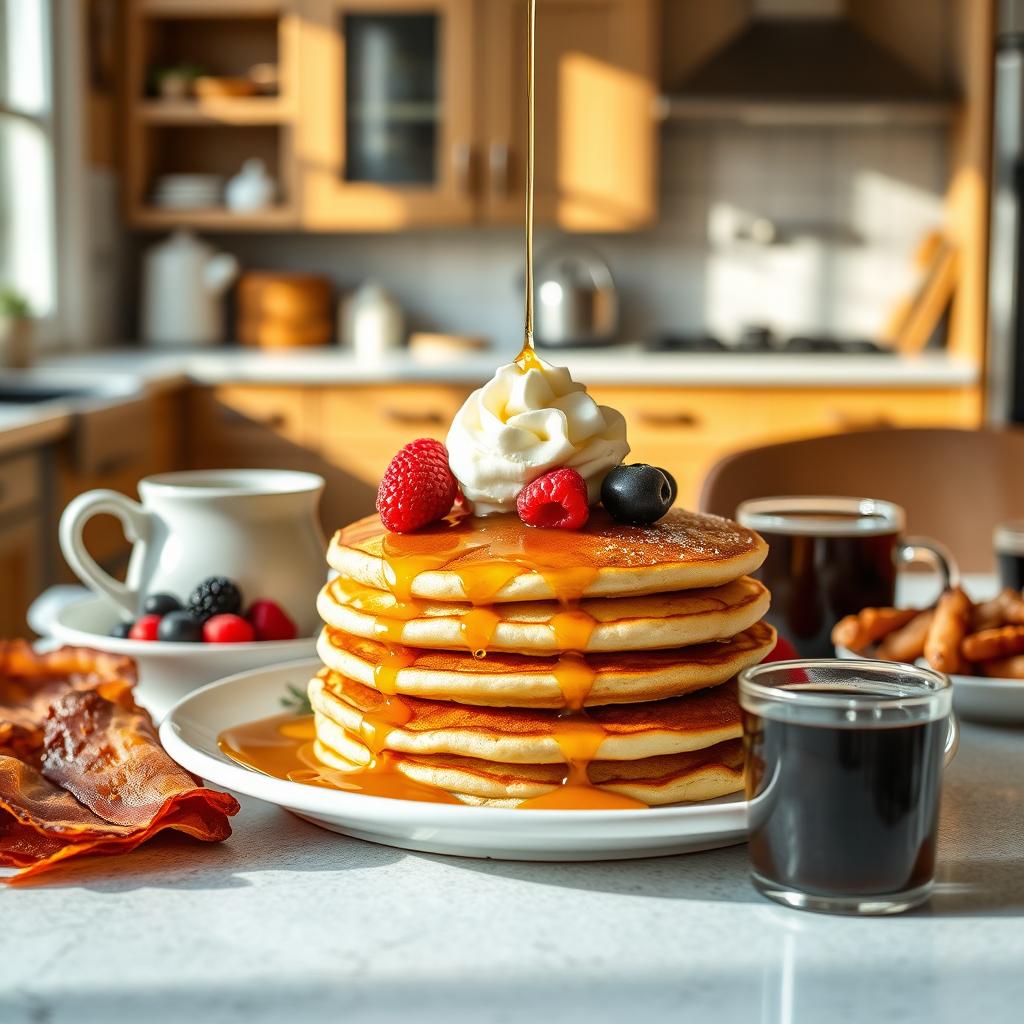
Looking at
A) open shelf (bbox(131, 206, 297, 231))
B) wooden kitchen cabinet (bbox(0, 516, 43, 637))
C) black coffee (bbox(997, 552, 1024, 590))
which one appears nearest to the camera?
black coffee (bbox(997, 552, 1024, 590))

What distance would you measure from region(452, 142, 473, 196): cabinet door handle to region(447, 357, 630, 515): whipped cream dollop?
11.3 feet

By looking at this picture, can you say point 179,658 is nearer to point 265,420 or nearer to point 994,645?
point 994,645

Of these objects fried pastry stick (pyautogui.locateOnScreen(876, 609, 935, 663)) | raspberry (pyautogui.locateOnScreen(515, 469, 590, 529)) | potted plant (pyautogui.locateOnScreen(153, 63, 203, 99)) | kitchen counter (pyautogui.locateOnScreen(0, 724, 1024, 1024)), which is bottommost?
kitchen counter (pyautogui.locateOnScreen(0, 724, 1024, 1024))

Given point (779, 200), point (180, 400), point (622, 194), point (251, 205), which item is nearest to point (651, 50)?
point (622, 194)

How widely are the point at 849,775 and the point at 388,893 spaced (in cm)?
23

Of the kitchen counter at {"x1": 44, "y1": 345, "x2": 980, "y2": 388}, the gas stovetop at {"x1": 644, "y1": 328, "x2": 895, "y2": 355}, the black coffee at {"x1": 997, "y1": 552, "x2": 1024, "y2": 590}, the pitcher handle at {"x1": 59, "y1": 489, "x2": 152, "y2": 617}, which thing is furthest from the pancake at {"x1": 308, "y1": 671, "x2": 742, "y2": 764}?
the gas stovetop at {"x1": 644, "y1": 328, "x2": 895, "y2": 355}

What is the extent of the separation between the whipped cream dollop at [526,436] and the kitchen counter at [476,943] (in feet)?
0.71

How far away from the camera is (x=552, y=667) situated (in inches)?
28.9

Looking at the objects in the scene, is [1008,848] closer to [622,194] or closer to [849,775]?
[849,775]

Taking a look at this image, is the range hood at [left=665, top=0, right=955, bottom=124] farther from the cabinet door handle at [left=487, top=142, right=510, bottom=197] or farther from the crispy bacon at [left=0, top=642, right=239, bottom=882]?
the crispy bacon at [left=0, top=642, right=239, bottom=882]

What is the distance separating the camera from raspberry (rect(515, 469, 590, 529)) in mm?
798

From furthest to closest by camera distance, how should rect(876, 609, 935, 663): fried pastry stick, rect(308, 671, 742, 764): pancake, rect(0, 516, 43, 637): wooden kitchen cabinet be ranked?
rect(0, 516, 43, 637): wooden kitchen cabinet, rect(876, 609, 935, 663): fried pastry stick, rect(308, 671, 742, 764): pancake

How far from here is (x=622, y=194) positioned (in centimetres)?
425

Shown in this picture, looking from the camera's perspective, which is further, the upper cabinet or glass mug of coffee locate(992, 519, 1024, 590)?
the upper cabinet
